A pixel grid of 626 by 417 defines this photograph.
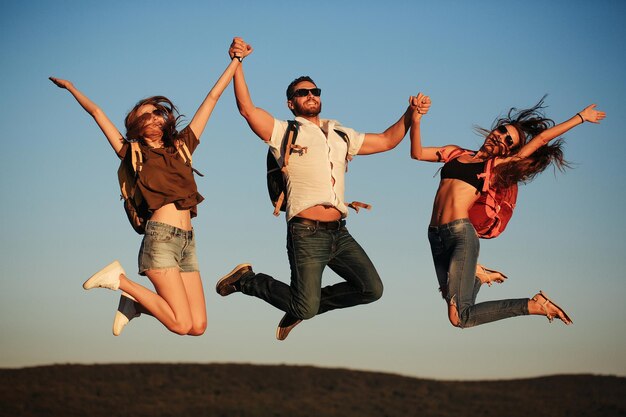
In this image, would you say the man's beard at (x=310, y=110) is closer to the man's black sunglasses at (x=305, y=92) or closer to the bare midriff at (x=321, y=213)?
the man's black sunglasses at (x=305, y=92)

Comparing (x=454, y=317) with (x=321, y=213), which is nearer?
(x=321, y=213)

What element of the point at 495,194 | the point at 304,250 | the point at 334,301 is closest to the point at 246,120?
the point at 304,250

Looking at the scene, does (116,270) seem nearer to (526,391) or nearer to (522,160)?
(522,160)

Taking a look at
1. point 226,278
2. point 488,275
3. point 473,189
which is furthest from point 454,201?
point 226,278

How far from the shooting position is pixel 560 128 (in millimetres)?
12914

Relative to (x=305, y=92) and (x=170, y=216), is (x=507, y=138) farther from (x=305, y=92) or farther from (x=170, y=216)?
(x=170, y=216)

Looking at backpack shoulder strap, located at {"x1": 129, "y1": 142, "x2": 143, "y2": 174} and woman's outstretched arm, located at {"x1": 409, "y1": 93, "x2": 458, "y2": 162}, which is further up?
woman's outstretched arm, located at {"x1": 409, "y1": 93, "x2": 458, "y2": 162}

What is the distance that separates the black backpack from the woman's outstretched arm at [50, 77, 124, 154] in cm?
203

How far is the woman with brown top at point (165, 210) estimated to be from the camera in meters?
11.9

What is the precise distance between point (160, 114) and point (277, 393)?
10550cm

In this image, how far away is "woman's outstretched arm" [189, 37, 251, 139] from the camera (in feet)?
40.6

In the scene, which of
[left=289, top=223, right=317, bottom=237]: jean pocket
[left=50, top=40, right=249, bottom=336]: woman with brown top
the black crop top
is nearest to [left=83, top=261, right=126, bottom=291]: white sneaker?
[left=50, top=40, right=249, bottom=336]: woman with brown top

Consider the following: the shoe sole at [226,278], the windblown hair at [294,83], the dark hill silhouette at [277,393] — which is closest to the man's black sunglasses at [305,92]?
the windblown hair at [294,83]

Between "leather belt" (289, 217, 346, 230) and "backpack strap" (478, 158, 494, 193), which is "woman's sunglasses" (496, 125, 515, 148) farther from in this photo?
"leather belt" (289, 217, 346, 230)
